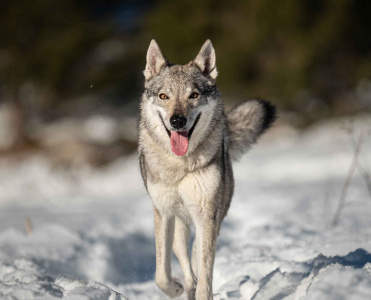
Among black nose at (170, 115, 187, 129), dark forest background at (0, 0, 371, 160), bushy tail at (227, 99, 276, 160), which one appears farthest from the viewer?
dark forest background at (0, 0, 371, 160)

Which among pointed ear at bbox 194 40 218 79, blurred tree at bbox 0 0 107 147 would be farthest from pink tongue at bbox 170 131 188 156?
blurred tree at bbox 0 0 107 147

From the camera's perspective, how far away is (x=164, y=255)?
3.94 meters

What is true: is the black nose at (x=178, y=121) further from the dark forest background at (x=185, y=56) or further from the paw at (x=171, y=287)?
the dark forest background at (x=185, y=56)

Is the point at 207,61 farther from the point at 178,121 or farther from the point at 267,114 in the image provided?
the point at 267,114

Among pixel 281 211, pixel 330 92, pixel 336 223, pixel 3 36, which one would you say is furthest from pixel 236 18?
pixel 336 223

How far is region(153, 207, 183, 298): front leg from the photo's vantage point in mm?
3912

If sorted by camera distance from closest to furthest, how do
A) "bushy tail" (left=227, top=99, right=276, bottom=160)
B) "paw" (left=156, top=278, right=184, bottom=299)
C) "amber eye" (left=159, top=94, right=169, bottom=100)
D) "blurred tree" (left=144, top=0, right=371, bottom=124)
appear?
"amber eye" (left=159, top=94, right=169, bottom=100), "paw" (left=156, top=278, right=184, bottom=299), "bushy tail" (left=227, top=99, right=276, bottom=160), "blurred tree" (left=144, top=0, right=371, bottom=124)

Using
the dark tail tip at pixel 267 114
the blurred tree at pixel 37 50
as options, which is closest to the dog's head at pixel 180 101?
the dark tail tip at pixel 267 114

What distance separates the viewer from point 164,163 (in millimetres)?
3736

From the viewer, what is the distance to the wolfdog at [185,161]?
3.61 meters

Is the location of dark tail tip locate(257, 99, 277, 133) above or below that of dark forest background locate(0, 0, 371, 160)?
below

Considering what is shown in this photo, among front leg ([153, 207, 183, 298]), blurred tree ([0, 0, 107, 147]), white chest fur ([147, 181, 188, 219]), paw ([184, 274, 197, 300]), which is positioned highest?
blurred tree ([0, 0, 107, 147])

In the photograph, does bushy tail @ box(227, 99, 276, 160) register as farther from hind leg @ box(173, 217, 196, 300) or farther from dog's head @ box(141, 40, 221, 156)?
hind leg @ box(173, 217, 196, 300)

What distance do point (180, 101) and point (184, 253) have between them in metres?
1.34
